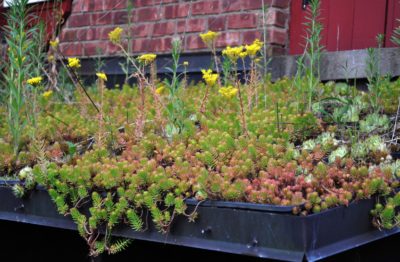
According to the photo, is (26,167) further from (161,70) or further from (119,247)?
(161,70)

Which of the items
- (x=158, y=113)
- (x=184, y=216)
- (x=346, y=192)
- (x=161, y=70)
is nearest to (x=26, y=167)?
(x=158, y=113)

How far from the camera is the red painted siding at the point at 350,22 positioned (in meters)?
4.72

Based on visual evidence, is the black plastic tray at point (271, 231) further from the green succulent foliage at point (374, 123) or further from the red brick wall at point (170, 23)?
the red brick wall at point (170, 23)

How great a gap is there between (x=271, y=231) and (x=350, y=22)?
3.42m

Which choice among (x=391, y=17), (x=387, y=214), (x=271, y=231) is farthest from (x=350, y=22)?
(x=271, y=231)

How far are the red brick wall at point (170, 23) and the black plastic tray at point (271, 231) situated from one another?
3127 millimetres

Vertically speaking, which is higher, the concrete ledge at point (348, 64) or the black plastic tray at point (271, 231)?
the concrete ledge at point (348, 64)

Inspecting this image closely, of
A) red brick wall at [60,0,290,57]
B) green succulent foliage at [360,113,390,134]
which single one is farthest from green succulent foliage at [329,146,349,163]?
red brick wall at [60,0,290,57]

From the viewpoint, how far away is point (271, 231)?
1904mm

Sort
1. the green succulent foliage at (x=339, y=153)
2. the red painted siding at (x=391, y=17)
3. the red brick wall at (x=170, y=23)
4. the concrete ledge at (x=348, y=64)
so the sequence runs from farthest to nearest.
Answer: the red brick wall at (x=170, y=23) → the red painted siding at (x=391, y=17) → the concrete ledge at (x=348, y=64) → the green succulent foliage at (x=339, y=153)

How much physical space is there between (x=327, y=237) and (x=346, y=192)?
0.69 ft

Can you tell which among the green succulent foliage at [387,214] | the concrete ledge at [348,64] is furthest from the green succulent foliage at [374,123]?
the concrete ledge at [348,64]

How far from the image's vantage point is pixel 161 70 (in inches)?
223

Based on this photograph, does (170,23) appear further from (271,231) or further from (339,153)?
(271,231)
